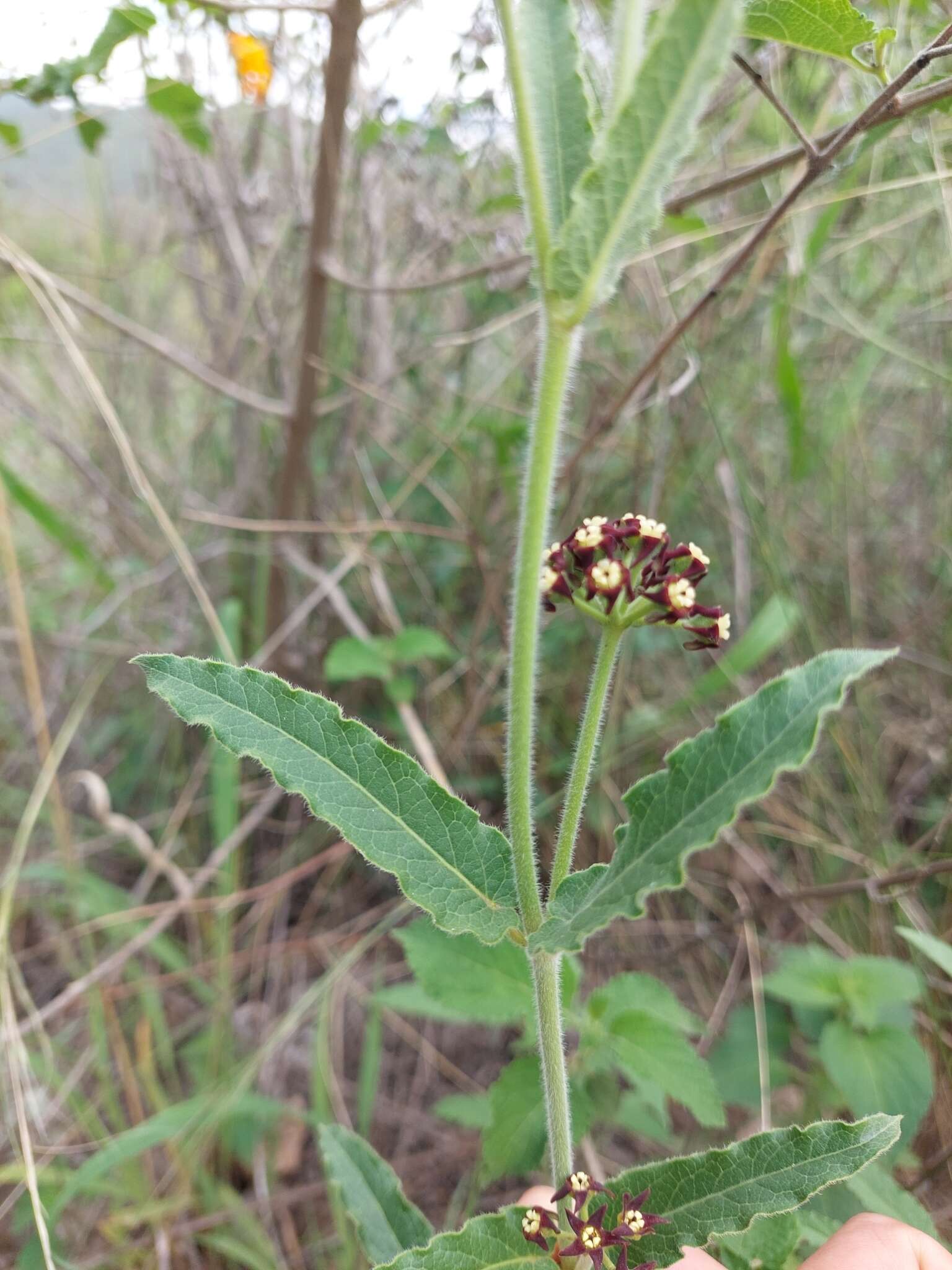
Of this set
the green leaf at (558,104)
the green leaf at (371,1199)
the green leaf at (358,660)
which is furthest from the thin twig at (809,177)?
the green leaf at (371,1199)

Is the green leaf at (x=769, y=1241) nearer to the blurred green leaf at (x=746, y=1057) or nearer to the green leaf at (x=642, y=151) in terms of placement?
the blurred green leaf at (x=746, y=1057)

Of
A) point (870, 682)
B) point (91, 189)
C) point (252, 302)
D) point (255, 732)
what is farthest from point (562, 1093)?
point (91, 189)

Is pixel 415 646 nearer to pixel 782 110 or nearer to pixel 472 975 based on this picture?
pixel 472 975

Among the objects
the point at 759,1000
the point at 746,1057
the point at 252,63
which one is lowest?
the point at 746,1057

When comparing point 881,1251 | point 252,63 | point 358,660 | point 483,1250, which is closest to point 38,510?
point 358,660

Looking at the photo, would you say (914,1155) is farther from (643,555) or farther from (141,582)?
(141,582)

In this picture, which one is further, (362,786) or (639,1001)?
(639,1001)

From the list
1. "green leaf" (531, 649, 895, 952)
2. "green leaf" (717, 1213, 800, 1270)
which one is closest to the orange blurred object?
"green leaf" (531, 649, 895, 952)
